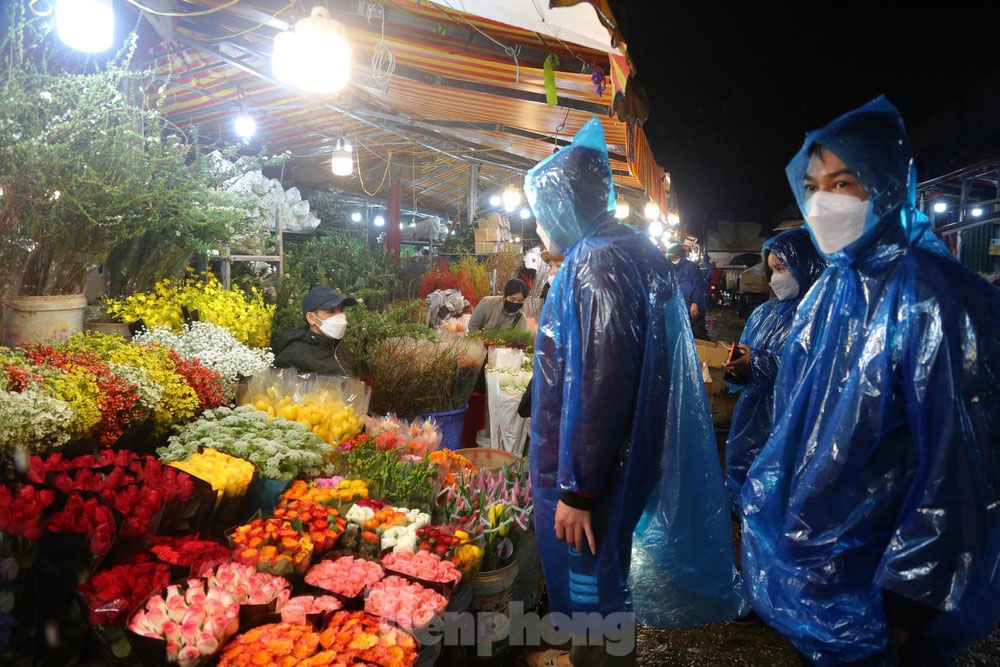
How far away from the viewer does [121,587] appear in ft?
5.76

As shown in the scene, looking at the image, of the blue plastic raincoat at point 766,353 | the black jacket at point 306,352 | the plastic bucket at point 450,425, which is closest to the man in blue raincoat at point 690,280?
the blue plastic raincoat at point 766,353

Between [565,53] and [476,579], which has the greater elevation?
[565,53]

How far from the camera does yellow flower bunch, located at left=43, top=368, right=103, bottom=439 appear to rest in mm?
2186

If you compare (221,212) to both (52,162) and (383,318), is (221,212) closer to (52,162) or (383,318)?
(52,162)

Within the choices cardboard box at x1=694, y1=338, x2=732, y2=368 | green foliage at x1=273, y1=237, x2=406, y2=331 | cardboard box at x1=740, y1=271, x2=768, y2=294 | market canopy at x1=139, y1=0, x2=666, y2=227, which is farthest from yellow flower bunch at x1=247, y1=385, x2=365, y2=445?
cardboard box at x1=740, y1=271, x2=768, y2=294

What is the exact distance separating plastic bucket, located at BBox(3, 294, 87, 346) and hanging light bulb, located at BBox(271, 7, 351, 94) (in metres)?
2.10

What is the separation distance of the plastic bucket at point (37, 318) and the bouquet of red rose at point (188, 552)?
152 centimetres

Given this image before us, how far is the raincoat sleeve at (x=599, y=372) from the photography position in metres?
2.02

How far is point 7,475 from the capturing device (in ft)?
6.37

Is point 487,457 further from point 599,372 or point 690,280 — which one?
point 690,280

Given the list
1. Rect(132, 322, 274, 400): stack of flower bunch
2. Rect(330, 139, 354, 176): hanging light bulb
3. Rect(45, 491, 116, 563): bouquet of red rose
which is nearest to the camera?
Rect(45, 491, 116, 563): bouquet of red rose

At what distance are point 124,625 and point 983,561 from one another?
7.58 feet

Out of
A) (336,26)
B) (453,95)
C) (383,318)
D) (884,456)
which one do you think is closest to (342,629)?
(884,456)

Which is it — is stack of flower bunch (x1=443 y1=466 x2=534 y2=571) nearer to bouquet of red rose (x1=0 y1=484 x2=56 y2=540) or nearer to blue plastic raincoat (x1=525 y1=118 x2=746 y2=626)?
blue plastic raincoat (x1=525 y1=118 x2=746 y2=626)
